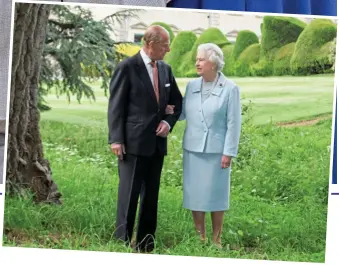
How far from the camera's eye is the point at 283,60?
1.00 meters

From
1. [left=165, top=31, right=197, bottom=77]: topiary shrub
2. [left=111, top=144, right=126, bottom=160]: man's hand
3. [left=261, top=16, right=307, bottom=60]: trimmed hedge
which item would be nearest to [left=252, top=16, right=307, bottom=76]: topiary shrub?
[left=261, top=16, right=307, bottom=60]: trimmed hedge

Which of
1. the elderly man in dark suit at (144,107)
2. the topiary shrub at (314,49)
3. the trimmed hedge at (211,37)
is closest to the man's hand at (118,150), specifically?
the elderly man in dark suit at (144,107)

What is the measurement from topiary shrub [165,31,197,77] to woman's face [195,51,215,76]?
25 millimetres

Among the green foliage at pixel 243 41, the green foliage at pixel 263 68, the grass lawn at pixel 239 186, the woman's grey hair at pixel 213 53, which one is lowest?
the grass lawn at pixel 239 186

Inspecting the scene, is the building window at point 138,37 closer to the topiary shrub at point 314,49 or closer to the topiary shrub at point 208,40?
the topiary shrub at point 208,40

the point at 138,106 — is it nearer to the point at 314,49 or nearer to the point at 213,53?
the point at 213,53

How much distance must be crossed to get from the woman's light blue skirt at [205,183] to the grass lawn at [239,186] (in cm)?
1

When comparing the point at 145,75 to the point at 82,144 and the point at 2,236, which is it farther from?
the point at 2,236

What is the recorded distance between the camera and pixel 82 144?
0.99 metres

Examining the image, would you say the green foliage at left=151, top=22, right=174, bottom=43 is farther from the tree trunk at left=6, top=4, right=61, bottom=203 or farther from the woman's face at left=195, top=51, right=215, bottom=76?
the tree trunk at left=6, top=4, right=61, bottom=203

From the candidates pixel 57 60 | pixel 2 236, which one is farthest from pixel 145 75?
pixel 2 236

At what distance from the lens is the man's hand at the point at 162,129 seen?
3.21 feet

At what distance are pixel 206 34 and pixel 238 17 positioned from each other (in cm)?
6

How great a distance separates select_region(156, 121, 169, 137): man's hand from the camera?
0.98m
